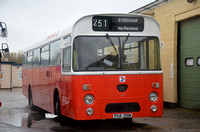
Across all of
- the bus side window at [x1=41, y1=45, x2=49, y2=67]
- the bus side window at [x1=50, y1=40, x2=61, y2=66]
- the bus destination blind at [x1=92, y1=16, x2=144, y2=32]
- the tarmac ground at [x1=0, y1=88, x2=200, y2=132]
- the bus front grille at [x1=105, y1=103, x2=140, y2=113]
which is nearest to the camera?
the bus front grille at [x1=105, y1=103, x2=140, y2=113]

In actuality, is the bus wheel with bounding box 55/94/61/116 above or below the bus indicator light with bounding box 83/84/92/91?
below

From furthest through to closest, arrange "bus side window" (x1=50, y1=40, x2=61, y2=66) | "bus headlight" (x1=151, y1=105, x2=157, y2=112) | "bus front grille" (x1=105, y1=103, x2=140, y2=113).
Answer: "bus side window" (x1=50, y1=40, x2=61, y2=66), "bus headlight" (x1=151, y1=105, x2=157, y2=112), "bus front grille" (x1=105, y1=103, x2=140, y2=113)

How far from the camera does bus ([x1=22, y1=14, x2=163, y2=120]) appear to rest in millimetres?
9039

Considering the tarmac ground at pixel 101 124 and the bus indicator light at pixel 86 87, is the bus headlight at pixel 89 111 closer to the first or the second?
the bus indicator light at pixel 86 87

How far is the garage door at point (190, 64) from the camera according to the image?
569 inches

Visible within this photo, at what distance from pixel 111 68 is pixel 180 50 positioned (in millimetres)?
7212

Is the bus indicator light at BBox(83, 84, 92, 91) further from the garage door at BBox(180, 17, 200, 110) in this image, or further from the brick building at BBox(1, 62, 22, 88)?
the brick building at BBox(1, 62, 22, 88)

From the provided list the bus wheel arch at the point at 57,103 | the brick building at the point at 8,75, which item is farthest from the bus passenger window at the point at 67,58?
the brick building at the point at 8,75

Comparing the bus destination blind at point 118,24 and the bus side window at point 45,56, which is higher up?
the bus destination blind at point 118,24

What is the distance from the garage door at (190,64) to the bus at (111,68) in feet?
17.0

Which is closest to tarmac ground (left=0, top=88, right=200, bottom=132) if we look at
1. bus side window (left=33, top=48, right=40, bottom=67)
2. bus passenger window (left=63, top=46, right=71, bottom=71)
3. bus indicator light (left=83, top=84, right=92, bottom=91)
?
bus indicator light (left=83, top=84, right=92, bottom=91)

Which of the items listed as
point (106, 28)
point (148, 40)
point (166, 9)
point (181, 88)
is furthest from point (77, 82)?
point (166, 9)

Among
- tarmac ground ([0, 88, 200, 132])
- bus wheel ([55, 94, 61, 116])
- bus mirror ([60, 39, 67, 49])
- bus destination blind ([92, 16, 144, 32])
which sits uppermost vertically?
bus destination blind ([92, 16, 144, 32])

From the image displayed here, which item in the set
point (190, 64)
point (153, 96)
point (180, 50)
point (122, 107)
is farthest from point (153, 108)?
point (180, 50)
